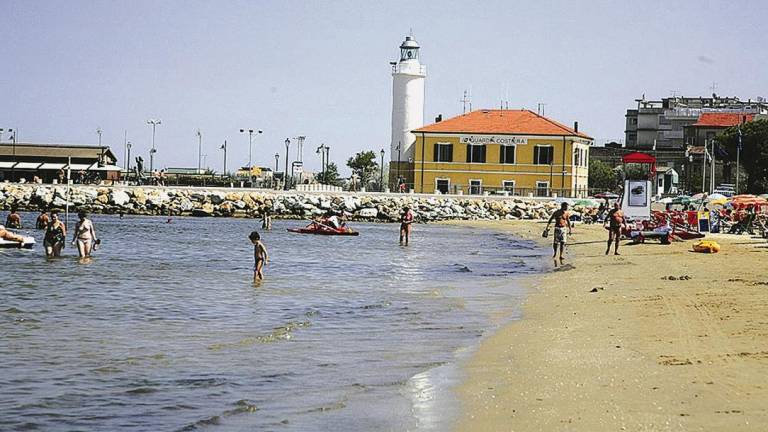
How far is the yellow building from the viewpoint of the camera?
244ft

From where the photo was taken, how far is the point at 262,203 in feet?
247

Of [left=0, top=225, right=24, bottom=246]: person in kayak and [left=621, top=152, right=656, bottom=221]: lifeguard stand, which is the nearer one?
[left=0, top=225, right=24, bottom=246]: person in kayak

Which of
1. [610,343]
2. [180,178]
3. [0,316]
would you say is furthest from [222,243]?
[180,178]

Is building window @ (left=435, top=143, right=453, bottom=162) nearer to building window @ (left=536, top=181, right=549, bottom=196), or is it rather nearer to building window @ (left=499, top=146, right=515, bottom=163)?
building window @ (left=499, top=146, right=515, bottom=163)

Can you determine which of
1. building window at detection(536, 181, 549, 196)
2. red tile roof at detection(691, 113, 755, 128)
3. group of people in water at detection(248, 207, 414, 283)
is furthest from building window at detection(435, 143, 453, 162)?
red tile roof at detection(691, 113, 755, 128)

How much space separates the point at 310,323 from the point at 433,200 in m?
55.7

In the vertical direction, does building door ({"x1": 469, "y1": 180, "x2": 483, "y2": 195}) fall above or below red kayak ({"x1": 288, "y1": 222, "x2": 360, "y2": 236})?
above

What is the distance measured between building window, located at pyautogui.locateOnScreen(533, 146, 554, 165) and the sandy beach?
173ft

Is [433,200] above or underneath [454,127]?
underneath

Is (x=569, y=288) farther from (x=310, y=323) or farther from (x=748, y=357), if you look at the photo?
(x=748, y=357)

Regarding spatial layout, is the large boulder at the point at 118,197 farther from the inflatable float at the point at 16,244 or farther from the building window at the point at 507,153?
the inflatable float at the point at 16,244

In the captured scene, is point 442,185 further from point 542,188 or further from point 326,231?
point 326,231

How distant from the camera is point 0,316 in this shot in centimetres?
1695

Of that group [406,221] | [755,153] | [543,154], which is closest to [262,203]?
[543,154]
